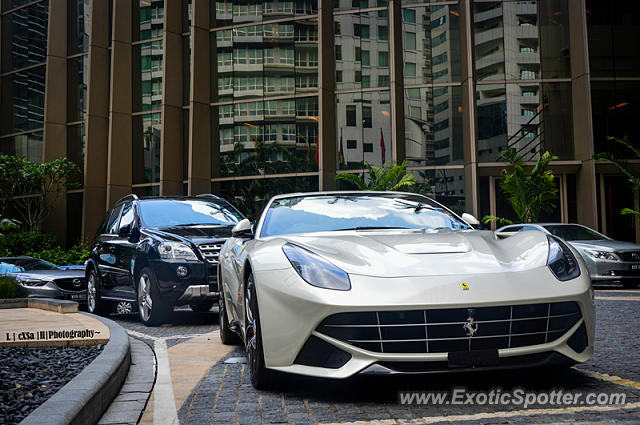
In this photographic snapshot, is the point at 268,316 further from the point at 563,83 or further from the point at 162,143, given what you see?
the point at 162,143

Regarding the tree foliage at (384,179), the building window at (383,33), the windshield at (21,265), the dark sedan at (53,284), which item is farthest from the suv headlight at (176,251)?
the building window at (383,33)

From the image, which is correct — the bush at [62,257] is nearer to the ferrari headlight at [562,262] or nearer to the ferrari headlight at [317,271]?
the ferrari headlight at [317,271]

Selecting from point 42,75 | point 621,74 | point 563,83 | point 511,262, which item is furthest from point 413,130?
point 511,262

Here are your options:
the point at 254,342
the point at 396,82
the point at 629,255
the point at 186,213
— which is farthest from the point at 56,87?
the point at 254,342

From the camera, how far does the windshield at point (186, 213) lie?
10062 millimetres

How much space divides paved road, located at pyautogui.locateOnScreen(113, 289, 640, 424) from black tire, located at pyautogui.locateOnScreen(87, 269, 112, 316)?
515 centimetres

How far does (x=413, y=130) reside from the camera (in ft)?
85.1

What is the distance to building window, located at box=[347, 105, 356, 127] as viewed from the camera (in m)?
26.4

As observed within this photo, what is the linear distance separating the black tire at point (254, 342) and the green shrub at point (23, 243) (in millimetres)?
22973

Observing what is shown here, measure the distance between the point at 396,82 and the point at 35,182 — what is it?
15710mm

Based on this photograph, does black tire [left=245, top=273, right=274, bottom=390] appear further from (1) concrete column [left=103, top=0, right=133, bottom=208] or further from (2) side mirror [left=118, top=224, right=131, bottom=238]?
(1) concrete column [left=103, top=0, right=133, bottom=208]

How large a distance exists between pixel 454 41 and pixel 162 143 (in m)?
12.7

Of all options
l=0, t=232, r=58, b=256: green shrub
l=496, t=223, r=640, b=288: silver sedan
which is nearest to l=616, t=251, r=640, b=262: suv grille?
l=496, t=223, r=640, b=288: silver sedan

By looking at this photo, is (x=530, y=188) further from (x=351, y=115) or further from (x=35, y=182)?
(x=35, y=182)
